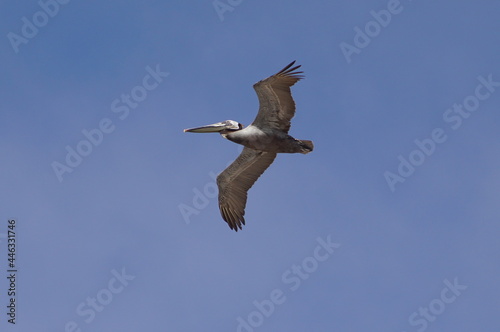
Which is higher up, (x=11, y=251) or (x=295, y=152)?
(x=11, y=251)

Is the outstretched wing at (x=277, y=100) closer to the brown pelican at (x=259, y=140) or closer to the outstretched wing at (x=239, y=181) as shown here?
the brown pelican at (x=259, y=140)

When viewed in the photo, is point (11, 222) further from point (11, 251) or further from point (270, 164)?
point (270, 164)

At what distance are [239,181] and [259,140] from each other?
216 cm

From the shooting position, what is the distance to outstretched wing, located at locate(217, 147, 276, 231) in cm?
2442

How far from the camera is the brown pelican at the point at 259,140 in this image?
22328 mm

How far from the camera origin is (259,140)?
2286 cm

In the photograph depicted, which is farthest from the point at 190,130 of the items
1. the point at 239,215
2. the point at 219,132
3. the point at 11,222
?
the point at 11,222

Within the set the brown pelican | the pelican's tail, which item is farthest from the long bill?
the pelican's tail

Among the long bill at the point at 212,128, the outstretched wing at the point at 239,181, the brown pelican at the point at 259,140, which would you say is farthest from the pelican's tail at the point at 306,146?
the long bill at the point at 212,128

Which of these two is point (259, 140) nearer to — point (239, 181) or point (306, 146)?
point (306, 146)

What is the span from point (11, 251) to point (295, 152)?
775 cm

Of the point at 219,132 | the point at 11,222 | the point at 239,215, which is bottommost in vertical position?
the point at 239,215

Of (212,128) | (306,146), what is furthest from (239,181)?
(306,146)

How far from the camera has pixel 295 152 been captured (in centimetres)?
2327
